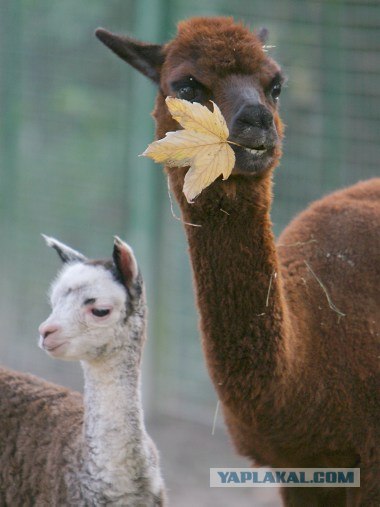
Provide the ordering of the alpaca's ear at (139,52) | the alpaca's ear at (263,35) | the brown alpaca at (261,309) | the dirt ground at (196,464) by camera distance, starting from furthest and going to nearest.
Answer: the dirt ground at (196,464) < the alpaca's ear at (263,35) < the alpaca's ear at (139,52) < the brown alpaca at (261,309)

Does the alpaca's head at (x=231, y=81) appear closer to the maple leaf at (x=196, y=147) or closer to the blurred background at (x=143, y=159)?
the maple leaf at (x=196, y=147)

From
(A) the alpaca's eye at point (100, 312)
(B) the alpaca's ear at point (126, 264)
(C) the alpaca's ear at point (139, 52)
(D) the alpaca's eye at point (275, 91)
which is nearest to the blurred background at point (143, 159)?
(C) the alpaca's ear at point (139, 52)

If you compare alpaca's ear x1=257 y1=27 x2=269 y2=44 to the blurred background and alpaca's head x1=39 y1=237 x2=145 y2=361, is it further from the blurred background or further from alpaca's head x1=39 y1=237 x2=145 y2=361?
the blurred background

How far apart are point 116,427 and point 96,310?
468 millimetres

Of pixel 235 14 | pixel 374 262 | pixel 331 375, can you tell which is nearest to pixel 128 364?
pixel 331 375

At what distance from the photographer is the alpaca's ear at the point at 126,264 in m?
4.15

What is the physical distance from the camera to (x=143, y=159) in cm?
804

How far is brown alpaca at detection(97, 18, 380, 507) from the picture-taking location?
3.93m

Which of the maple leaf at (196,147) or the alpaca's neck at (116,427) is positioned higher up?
the maple leaf at (196,147)

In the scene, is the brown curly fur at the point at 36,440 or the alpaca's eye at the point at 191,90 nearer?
the alpaca's eye at the point at 191,90

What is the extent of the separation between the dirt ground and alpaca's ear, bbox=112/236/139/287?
3.11 m

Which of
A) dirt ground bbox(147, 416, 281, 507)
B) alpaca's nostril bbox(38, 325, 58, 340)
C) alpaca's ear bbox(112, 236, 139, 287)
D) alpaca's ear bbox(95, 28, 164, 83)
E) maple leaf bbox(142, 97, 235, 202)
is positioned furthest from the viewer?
dirt ground bbox(147, 416, 281, 507)

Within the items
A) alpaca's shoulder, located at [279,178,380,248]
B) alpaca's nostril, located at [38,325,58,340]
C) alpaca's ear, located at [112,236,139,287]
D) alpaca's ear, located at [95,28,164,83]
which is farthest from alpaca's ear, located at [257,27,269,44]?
alpaca's nostril, located at [38,325,58,340]

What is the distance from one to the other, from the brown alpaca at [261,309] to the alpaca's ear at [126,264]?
0.31 meters
